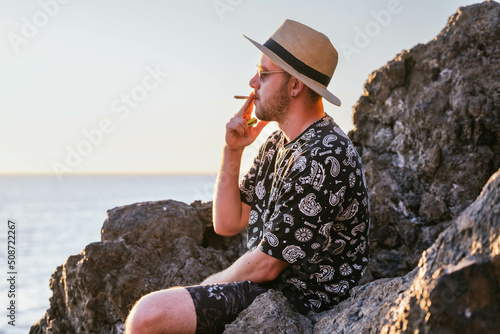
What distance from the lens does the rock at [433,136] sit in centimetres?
456

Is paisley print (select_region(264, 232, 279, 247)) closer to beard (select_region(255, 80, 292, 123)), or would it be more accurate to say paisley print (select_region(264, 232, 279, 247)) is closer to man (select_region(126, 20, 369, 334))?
man (select_region(126, 20, 369, 334))

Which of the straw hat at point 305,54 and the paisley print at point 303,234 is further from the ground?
the straw hat at point 305,54

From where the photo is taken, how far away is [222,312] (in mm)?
2953

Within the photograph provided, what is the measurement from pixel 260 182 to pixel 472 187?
201cm

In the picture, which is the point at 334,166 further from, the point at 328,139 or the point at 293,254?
the point at 293,254

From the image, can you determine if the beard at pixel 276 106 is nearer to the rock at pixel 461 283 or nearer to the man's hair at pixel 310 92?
the man's hair at pixel 310 92

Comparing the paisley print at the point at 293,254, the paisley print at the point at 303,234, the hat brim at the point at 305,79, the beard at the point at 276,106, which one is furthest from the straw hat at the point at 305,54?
the paisley print at the point at 293,254

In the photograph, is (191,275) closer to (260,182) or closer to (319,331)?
(260,182)

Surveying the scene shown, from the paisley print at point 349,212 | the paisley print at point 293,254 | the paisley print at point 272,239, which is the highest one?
the paisley print at point 349,212

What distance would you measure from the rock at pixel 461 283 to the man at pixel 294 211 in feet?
2.67

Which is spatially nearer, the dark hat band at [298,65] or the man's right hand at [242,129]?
the dark hat band at [298,65]

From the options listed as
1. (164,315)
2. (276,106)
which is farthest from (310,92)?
(164,315)

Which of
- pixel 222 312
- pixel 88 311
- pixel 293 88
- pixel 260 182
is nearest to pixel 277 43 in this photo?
pixel 293 88

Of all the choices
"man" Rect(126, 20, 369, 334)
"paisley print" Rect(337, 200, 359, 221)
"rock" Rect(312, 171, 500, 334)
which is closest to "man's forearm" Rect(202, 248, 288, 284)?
"man" Rect(126, 20, 369, 334)
